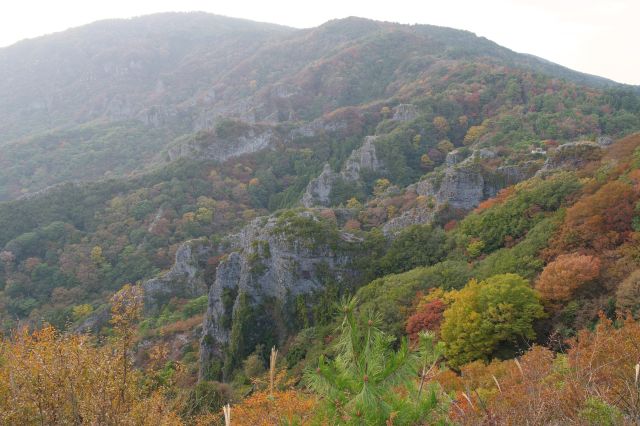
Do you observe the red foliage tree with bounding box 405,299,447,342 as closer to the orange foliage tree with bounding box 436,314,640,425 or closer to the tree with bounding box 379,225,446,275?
the orange foliage tree with bounding box 436,314,640,425

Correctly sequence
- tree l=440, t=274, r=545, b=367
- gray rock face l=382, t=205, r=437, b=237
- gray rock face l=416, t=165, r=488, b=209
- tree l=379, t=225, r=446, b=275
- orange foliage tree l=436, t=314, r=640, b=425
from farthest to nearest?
gray rock face l=416, t=165, r=488, b=209, gray rock face l=382, t=205, r=437, b=237, tree l=379, t=225, r=446, b=275, tree l=440, t=274, r=545, b=367, orange foliage tree l=436, t=314, r=640, b=425

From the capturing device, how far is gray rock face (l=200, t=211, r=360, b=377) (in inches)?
1107

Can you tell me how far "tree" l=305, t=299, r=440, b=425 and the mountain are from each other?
82.3 meters


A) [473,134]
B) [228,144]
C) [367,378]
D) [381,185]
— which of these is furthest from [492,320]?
[228,144]

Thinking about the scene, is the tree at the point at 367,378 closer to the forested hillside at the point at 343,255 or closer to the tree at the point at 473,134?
the forested hillside at the point at 343,255

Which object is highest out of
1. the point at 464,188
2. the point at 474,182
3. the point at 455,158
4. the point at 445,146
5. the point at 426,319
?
the point at 445,146

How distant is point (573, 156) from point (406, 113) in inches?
1683

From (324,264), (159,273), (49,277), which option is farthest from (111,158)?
(324,264)

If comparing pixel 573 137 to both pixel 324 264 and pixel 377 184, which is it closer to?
pixel 377 184

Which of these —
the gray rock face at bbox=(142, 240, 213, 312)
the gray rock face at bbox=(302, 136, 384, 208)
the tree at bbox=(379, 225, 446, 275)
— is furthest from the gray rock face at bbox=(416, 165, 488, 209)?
the gray rock face at bbox=(142, 240, 213, 312)

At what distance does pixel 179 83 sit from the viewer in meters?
161

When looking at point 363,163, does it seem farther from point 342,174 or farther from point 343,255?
point 343,255

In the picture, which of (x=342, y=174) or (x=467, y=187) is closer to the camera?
(x=467, y=187)

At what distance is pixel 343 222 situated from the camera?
39.9 meters
